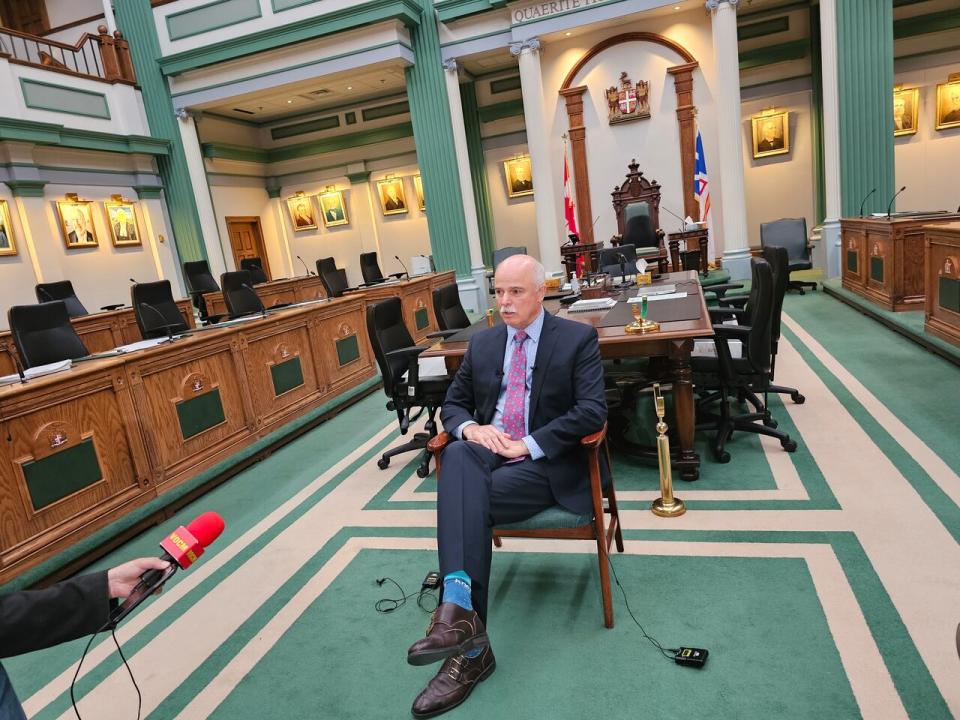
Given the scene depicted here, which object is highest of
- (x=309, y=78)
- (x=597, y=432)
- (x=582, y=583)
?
(x=309, y=78)

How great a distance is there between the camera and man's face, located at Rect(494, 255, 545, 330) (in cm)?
229

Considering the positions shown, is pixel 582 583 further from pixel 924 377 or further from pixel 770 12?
pixel 770 12

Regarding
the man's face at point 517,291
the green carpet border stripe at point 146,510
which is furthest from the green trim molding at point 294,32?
the man's face at point 517,291

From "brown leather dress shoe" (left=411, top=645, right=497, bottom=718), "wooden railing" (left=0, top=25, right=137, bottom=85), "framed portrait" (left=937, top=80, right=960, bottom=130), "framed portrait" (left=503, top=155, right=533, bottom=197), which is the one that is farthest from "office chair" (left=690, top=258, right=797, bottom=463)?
"wooden railing" (left=0, top=25, right=137, bottom=85)

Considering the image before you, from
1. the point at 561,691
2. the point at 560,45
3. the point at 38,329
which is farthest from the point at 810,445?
the point at 560,45

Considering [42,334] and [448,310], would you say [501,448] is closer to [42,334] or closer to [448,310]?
[448,310]

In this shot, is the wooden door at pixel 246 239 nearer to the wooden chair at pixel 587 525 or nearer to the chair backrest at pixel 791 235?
the chair backrest at pixel 791 235

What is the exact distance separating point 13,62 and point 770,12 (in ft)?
39.8

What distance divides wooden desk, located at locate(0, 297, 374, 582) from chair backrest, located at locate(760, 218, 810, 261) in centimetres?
678

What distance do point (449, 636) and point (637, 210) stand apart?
30.7 ft

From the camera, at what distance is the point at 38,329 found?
464 centimetres

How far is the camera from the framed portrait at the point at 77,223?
9.37m

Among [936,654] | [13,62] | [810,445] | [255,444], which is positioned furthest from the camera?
[13,62]

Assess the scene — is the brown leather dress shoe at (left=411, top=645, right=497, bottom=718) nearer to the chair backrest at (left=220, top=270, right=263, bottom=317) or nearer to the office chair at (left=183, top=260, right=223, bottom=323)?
the chair backrest at (left=220, top=270, right=263, bottom=317)
